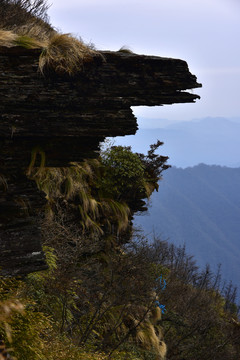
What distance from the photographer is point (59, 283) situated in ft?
35.2

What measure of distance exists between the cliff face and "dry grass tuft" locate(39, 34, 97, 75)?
0.49 feet

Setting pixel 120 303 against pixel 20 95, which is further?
pixel 120 303

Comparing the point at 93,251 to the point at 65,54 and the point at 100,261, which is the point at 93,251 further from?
the point at 65,54

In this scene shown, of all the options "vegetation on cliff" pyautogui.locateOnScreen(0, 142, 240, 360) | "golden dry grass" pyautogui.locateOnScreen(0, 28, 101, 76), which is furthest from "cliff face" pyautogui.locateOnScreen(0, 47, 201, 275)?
"vegetation on cliff" pyautogui.locateOnScreen(0, 142, 240, 360)

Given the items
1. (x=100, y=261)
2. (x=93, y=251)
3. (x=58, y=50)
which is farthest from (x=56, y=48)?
(x=100, y=261)

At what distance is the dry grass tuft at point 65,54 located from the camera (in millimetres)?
7052

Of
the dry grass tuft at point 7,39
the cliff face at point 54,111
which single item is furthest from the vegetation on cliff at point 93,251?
the cliff face at point 54,111

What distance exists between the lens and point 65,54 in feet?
23.6

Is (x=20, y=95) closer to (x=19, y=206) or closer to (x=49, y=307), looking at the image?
(x=19, y=206)

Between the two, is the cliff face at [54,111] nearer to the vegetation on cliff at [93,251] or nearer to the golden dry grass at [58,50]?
the golden dry grass at [58,50]

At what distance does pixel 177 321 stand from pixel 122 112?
1718cm

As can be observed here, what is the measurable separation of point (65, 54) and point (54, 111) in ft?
3.72

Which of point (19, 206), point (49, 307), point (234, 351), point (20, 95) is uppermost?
point (20, 95)

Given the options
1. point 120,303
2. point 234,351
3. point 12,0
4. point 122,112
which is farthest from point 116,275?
point 234,351
